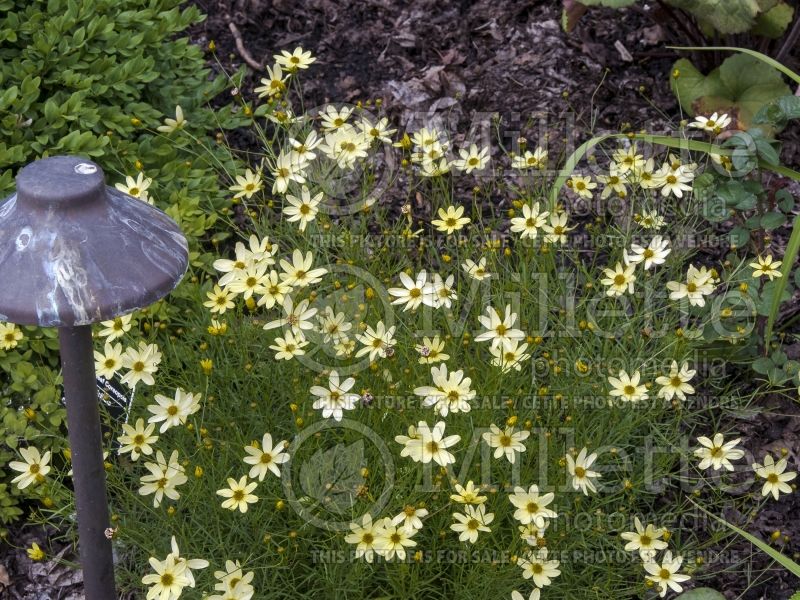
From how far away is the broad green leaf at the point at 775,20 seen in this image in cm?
463

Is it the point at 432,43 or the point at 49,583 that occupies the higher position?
the point at 432,43

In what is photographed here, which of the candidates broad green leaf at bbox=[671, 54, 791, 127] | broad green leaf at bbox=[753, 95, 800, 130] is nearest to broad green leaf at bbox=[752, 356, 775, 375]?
broad green leaf at bbox=[753, 95, 800, 130]

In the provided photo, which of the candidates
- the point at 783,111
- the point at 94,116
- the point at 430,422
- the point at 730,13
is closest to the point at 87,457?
the point at 430,422

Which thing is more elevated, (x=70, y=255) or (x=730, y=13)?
(x=70, y=255)

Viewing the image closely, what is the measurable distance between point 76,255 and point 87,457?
540 mm

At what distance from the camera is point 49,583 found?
3443mm

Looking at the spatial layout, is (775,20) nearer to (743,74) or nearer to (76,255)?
(743,74)

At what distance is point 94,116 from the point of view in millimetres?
3623

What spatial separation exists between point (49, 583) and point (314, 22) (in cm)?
310

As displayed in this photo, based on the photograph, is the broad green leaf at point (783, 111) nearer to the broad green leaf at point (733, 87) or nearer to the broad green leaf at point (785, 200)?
the broad green leaf at point (785, 200)

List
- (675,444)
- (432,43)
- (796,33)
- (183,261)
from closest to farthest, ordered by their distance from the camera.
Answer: (183,261) → (675,444) → (796,33) → (432,43)

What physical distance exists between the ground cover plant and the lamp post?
75 cm

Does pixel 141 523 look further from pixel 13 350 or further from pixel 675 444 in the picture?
pixel 675 444

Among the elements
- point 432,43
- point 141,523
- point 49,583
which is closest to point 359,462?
point 141,523
